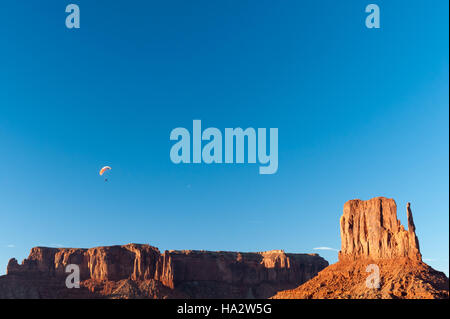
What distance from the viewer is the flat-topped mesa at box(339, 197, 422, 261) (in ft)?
401

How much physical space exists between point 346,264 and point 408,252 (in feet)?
67.1

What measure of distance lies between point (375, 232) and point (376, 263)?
30.5 feet

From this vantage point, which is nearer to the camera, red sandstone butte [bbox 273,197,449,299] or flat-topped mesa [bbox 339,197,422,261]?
red sandstone butte [bbox 273,197,449,299]

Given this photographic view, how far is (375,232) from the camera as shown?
133 metres

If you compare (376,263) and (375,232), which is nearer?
(376,263)

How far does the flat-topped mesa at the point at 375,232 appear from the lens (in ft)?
401

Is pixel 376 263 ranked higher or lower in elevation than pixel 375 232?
lower

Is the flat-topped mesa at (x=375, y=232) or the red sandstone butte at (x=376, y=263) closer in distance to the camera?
the red sandstone butte at (x=376, y=263)
